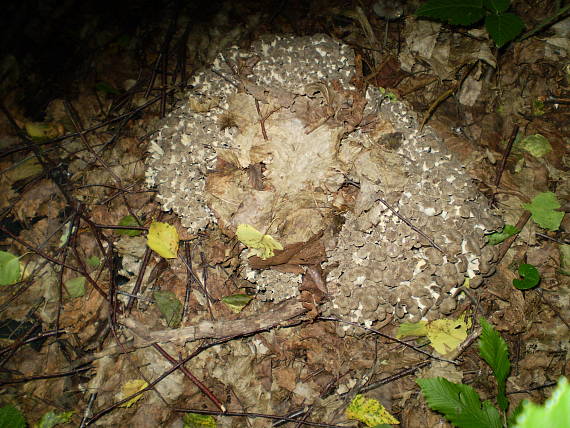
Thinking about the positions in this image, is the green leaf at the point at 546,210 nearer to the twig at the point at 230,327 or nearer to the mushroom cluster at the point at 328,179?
the mushroom cluster at the point at 328,179

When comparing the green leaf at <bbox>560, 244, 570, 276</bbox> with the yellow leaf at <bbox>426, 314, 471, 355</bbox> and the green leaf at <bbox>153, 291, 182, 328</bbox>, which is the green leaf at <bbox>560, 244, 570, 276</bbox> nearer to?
the yellow leaf at <bbox>426, 314, 471, 355</bbox>

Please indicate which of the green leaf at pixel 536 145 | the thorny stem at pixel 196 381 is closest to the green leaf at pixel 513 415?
the green leaf at pixel 536 145

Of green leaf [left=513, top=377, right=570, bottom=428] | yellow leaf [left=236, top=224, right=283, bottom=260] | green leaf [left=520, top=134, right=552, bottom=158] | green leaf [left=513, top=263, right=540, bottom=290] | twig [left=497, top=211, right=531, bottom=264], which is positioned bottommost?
green leaf [left=513, top=263, right=540, bottom=290]

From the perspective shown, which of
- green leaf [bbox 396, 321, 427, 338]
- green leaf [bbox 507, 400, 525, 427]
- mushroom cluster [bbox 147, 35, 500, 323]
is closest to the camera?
green leaf [bbox 507, 400, 525, 427]

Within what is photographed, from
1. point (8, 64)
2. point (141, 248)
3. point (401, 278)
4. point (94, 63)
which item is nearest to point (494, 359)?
point (401, 278)

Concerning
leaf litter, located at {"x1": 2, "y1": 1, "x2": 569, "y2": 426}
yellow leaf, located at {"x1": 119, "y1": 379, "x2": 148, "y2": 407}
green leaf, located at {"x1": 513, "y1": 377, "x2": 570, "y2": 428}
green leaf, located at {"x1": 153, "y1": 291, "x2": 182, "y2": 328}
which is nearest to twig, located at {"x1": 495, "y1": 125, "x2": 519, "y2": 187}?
leaf litter, located at {"x1": 2, "y1": 1, "x2": 569, "y2": 426}

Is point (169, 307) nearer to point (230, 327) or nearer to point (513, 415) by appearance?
point (230, 327)

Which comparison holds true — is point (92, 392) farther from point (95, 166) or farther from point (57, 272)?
point (95, 166)

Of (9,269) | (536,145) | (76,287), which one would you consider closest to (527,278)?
(536,145)
